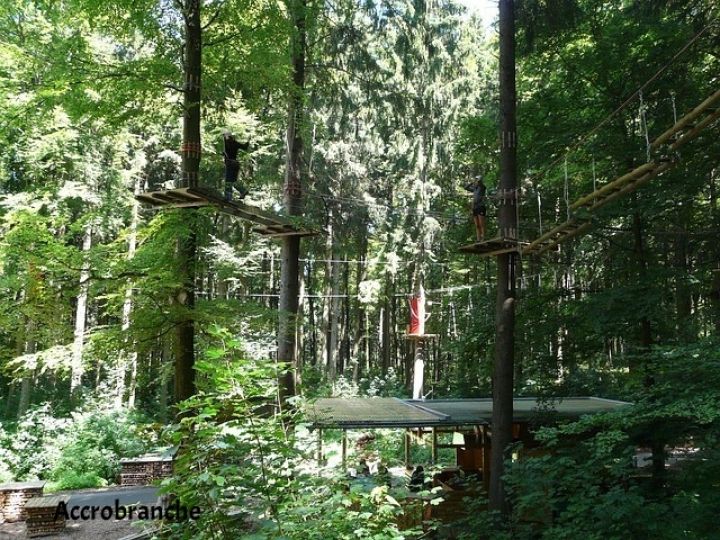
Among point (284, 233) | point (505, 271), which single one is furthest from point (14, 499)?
point (505, 271)

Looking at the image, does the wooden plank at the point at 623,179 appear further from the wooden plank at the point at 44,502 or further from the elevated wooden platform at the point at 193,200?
the wooden plank at the point at 44,502

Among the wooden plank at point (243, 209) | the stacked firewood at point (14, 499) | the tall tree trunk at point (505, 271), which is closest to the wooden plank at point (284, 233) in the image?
the wooden plank at point (243, 209)

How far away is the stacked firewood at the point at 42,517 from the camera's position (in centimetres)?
952

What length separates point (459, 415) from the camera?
10617mm

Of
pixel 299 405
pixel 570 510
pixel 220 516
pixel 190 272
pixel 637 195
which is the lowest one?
pixel 570 510

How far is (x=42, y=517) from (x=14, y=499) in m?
1.42

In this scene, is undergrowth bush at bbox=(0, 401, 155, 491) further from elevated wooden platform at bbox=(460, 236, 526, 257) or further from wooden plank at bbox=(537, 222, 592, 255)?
wooden plank at bbox=(537, 222, 592, 255)

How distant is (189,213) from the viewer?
270 inches

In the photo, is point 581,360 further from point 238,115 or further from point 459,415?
point 238,115

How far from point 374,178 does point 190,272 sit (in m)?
18.4

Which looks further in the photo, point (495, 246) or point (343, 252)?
point (343, 252)

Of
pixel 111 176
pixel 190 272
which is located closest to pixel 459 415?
pixel 190 272

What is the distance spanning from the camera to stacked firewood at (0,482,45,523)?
1042 centimetres

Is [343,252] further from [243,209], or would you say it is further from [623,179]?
[623,179]
